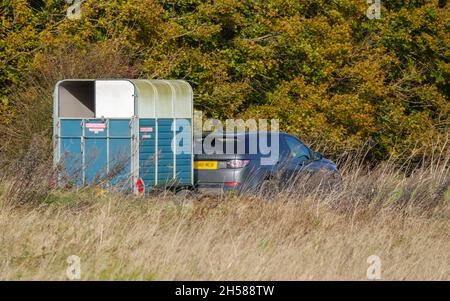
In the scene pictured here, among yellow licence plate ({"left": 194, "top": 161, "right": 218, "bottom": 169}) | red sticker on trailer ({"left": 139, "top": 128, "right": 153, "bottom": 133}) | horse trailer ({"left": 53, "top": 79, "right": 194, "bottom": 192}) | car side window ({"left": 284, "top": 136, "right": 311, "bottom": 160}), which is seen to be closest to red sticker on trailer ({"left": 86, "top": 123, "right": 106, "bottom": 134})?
horse trailer ({"left": 53, "top": 79, "right": 194, "bottom": 192})

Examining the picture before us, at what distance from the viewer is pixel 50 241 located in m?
9.64

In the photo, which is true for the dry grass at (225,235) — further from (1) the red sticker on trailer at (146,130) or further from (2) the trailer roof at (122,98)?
(2) the trailer roof at (122,98)

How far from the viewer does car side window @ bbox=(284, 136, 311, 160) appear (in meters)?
17.7

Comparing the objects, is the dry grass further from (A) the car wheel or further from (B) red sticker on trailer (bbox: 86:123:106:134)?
(B) red sticker on trailer (bbox: 86:123:106:134)

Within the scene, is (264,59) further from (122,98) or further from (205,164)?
(122,98)

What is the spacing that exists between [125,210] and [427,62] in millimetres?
22205

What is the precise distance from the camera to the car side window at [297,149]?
17734 mm

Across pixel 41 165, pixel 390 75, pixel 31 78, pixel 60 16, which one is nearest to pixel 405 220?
pixel 41 165

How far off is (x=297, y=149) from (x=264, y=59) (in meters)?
9.19

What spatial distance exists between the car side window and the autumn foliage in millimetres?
3737

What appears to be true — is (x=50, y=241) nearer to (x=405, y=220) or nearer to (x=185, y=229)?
(x=185, y=229)

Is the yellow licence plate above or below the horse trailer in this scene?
below

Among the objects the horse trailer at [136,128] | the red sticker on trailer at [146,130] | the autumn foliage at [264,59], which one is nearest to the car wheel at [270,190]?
the horse trailer at [136,128]
